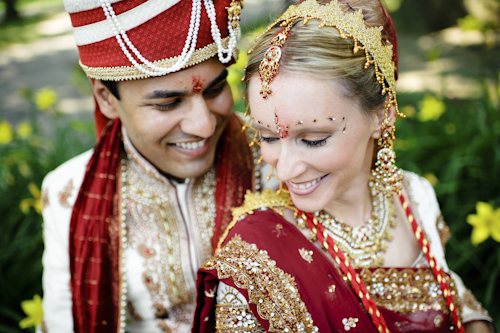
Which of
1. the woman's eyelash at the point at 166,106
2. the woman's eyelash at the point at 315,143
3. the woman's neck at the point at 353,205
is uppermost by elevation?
the woman's eyelash at the point at 166,106

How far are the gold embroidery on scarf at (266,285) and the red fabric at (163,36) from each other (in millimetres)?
834

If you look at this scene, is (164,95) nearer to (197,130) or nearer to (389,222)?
(197,130)

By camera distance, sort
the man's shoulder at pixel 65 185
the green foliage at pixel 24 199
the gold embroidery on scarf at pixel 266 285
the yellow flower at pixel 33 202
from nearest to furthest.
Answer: the gold embroidery on scarf at pixel 266 285 → the man's shoulder at pixel 65 185 → the green foliage at pixel 24 199 → the yellow flower at pixel 33 202

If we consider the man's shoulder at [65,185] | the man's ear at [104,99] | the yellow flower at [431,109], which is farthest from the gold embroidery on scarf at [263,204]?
the yellow flower at [431,109]

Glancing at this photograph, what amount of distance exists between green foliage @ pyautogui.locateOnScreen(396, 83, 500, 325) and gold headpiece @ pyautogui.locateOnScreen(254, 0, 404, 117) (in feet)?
5.73

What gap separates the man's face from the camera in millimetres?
1899

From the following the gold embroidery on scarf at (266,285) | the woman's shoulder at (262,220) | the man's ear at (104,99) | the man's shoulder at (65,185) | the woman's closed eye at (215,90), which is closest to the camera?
the gold embroidery on scarf at (266,285)

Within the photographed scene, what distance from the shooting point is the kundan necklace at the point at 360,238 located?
1.79 meters

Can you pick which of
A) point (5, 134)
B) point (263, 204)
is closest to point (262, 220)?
point (263, 204)

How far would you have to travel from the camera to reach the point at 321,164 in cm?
154

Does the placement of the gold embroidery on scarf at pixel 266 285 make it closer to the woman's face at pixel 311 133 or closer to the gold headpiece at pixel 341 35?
the woman's face at pixel 311 133

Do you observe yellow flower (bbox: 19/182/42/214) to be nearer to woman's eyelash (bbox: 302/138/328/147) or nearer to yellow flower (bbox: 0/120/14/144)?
yellow flower (bbox: 0/120/14/144)

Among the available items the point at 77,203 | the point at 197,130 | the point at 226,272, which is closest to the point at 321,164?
the point at 226,272

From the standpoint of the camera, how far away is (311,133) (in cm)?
150
